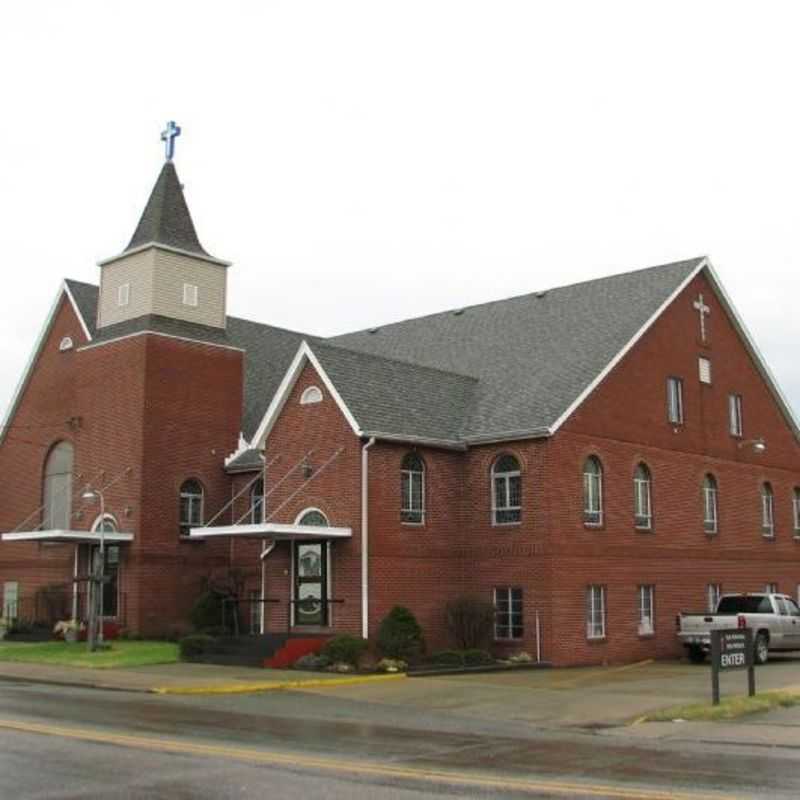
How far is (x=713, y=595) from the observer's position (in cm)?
3244

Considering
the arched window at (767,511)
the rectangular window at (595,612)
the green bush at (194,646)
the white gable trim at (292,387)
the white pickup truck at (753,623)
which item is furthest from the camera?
the arched window at (767,511)

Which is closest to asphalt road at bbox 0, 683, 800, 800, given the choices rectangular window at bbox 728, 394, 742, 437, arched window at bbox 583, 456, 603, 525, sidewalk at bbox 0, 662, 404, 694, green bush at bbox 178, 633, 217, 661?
sidewalk at bbox 0, 662, 404, 694

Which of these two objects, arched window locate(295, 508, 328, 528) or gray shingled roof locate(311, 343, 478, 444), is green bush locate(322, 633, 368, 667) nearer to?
arched window locate(295, 508, 328, 528)

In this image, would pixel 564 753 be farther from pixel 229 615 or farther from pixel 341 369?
pixel 229 615

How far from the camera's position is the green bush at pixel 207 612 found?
30.3 m

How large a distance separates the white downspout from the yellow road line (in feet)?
39.3

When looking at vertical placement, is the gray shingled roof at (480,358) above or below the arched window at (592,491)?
above

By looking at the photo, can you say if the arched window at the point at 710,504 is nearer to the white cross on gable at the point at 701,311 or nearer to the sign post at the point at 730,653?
the white cross on gable at the point at 701,311

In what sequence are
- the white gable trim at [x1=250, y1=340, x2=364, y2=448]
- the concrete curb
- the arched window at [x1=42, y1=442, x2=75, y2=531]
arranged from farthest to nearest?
the arched window at [x1=42, y1=442, x2=75, y2=531]
the white gable trim at [x1=250, y1=340, x2=364, y2=448]
the concrete curb

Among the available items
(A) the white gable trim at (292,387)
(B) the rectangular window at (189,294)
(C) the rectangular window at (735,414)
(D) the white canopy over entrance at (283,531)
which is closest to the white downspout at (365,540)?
(D) the white canopy over entrance at (283,531)

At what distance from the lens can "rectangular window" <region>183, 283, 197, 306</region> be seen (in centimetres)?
3425

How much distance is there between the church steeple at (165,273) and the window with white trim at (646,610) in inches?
595

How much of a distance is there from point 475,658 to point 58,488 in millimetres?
16563

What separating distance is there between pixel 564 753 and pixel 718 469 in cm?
2189
